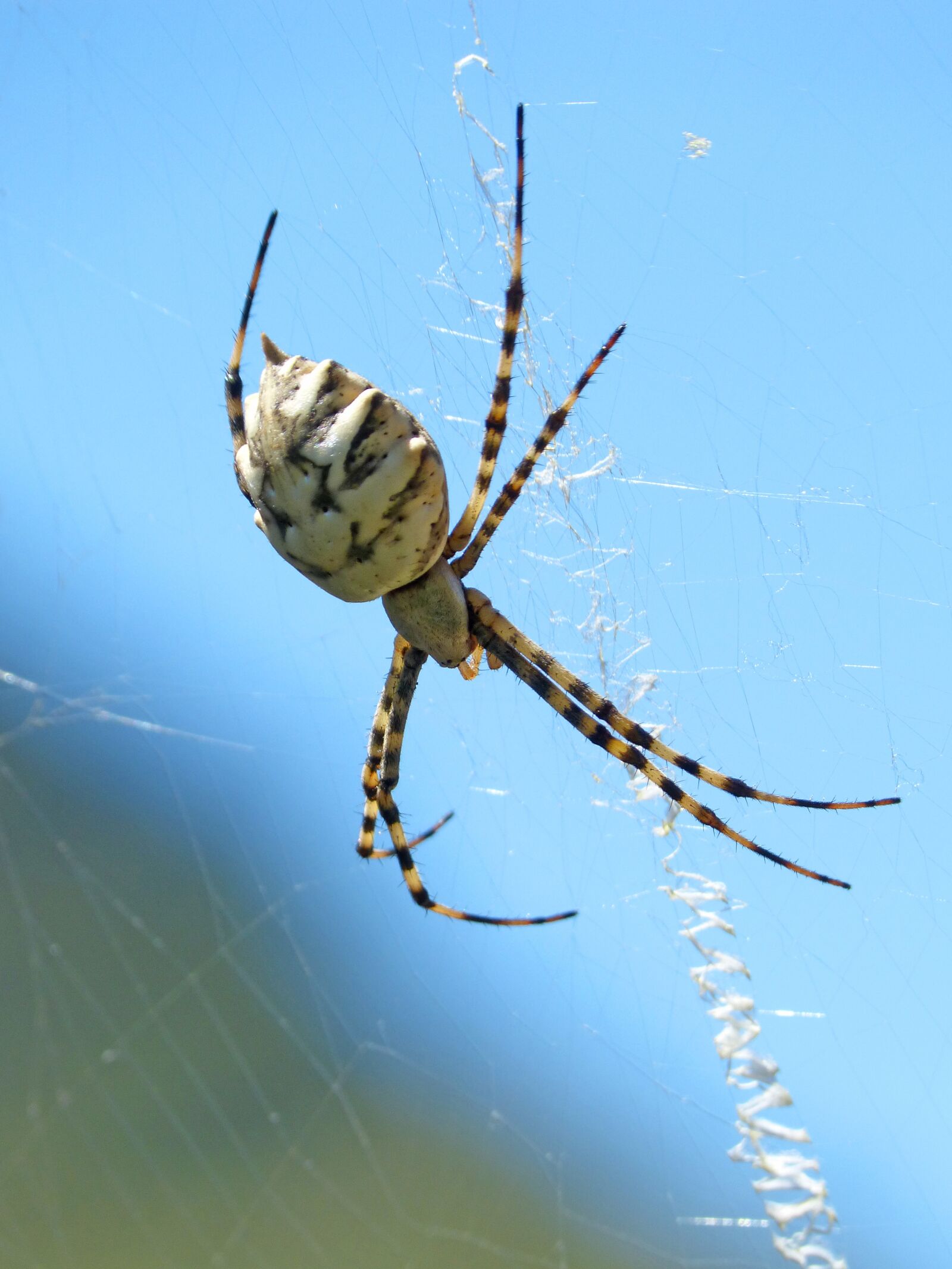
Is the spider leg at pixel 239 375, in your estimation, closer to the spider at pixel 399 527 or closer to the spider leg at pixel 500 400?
the spider at pixel 399 527

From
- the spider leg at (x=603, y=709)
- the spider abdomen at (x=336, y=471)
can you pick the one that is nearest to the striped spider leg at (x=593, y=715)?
the spider leg at (x=603, y=709)

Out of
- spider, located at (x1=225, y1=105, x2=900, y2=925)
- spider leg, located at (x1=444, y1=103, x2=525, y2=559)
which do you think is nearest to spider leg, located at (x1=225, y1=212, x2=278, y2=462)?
spider, located at (x1=225, y1=105, x2=900, y2=925)

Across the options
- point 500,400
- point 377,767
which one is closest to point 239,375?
point 500,400

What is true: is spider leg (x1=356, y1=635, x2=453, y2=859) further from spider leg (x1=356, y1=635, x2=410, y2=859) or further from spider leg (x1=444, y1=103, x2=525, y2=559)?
spider leg (x1=444, y1=103, x2=525, y2=559)

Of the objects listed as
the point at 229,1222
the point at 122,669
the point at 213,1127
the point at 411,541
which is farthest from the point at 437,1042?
the point at 411,541

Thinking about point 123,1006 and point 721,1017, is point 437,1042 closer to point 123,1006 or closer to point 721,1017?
point 123,1006

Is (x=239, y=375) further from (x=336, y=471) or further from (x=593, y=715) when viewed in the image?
(x=593, y=715)

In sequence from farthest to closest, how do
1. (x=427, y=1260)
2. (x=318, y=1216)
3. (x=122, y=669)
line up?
(x=427, y=1260)
(x=318, y=1216)
(x=122, y=669)
